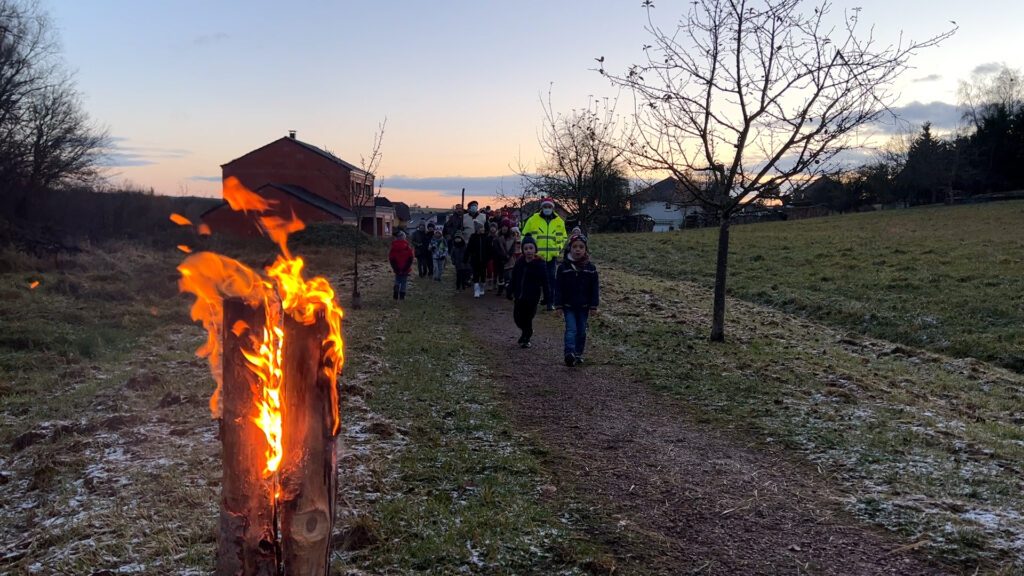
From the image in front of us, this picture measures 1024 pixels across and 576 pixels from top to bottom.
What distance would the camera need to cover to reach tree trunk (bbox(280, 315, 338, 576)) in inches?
126

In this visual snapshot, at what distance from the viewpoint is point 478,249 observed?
1814cm

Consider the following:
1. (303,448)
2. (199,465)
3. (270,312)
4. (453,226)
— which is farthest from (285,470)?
(453,226)

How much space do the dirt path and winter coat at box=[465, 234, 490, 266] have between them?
31.4 ft

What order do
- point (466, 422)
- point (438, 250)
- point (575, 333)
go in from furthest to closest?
point (438, 250)
point (575, 333)
point (466, 422)

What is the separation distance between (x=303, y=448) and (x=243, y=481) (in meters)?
0.29

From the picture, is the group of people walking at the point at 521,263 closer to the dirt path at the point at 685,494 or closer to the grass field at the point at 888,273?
the dirt path at the point at 685,494

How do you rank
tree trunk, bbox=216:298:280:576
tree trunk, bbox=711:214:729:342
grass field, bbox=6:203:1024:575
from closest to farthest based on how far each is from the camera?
tree trunk, bbox=216:298:280:576
grass field, bbox=6:203:1024:575
tree trunk, bbox=711:214:729:342

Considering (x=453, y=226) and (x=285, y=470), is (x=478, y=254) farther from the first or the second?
(x=285, y=470)

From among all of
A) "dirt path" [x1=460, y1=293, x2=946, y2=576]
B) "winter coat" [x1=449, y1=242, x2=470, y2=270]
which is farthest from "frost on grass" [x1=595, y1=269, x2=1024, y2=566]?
"winter coat" [x1=449, y1=242, x2=470, y2=270]

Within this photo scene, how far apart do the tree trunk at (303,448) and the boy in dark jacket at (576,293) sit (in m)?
6.87

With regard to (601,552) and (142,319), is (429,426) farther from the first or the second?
(142,319)

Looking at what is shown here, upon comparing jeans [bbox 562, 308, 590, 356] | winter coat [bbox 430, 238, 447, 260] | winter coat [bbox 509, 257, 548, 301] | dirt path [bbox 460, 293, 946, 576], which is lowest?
dirt path [bbox 460, 293, 946, 576]

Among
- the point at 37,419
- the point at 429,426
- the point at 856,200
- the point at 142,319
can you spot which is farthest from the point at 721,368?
the point at 856,200

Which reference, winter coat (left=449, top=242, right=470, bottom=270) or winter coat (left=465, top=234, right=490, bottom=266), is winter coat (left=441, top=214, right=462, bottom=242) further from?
winter coat (left=465, top=234, right=490, bottom=266)
